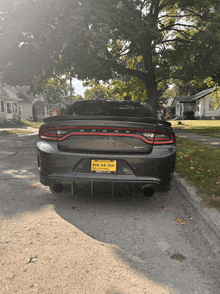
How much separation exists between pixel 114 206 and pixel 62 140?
1191 mm

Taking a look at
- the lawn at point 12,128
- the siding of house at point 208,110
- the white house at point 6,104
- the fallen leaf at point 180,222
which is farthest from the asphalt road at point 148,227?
the siding of house at point 208,110

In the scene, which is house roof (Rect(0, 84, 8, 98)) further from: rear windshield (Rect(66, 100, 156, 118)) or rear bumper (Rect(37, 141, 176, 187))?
rear bumper (Rect(37, 141, 176, 187))

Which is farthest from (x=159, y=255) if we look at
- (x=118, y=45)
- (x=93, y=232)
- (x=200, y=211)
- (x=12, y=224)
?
(x=118, y=45)

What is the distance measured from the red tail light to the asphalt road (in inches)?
26.8

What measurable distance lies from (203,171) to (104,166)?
9.87ft

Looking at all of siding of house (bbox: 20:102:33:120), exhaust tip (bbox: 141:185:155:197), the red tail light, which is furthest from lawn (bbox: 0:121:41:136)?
siding of house (bbox: 20:102:33:120)

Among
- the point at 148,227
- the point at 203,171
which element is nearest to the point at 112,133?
the point at 148,227

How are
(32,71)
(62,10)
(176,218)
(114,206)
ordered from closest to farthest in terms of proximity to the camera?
(176,218)
(114,206)
(62,10)
(32,71)

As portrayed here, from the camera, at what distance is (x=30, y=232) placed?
9.61 ft

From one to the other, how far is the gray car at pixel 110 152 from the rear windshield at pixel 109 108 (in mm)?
811

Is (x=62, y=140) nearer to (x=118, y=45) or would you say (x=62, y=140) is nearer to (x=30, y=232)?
(x=30, y=232)

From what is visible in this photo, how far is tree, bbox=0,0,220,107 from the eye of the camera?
13.3m

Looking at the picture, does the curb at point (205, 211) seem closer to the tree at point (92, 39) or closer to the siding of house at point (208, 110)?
the tree at point (92, 39)

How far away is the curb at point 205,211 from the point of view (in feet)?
9.98
